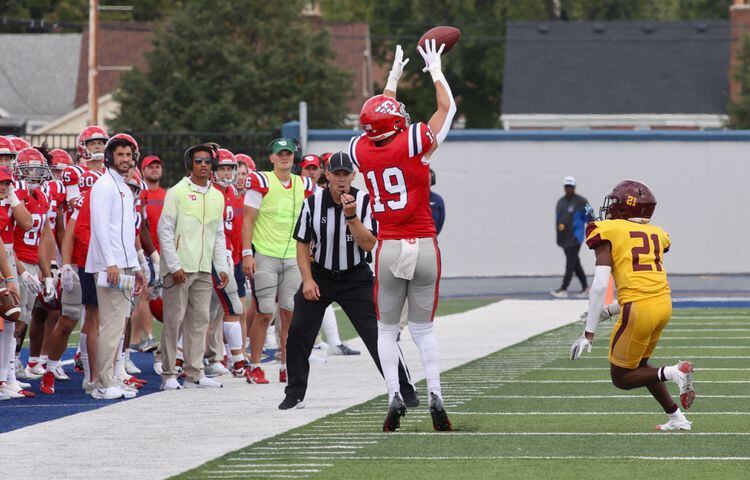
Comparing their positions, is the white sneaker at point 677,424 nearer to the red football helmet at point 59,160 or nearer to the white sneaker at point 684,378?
the white sneaker at point 684,378

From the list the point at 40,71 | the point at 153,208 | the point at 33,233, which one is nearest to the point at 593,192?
the point at 153,208

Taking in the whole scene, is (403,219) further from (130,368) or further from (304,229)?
(130,368)

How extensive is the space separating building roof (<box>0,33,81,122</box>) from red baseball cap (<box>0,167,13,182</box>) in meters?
44.6

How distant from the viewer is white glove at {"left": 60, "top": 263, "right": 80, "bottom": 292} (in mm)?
11737

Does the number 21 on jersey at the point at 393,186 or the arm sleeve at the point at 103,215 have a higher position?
the number 21 on jersey at the point at 393,186

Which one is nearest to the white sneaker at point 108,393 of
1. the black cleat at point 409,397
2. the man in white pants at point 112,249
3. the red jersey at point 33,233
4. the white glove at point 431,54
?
the man in white pants at point 112,249

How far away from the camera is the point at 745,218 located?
2566 centimetres

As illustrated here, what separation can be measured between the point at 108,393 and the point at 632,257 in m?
4.30

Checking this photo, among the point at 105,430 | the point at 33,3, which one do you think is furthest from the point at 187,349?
the point at 33,3

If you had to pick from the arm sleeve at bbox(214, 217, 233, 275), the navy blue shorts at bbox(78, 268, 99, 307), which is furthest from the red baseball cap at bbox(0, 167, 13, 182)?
the arm sleeve at bbox(214, 217, 233, 275)

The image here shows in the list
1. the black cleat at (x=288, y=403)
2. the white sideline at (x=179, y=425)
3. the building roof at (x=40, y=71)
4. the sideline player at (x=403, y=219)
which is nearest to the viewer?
the white sideline at (x=179, y=425)

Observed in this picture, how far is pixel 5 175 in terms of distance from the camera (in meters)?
11.1

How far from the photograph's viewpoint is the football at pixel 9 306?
1084 cm

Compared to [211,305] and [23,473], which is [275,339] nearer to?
[211,305]
